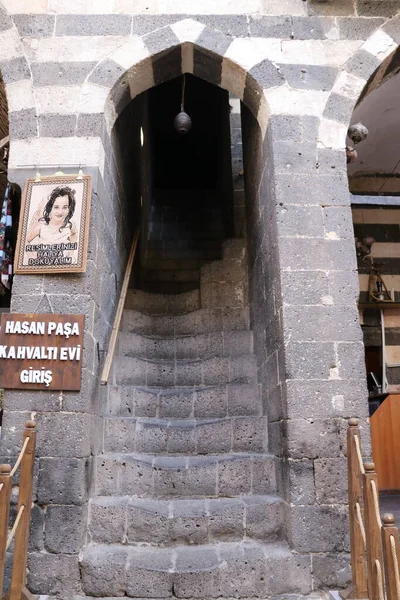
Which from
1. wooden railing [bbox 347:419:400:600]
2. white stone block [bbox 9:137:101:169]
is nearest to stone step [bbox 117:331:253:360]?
white stone block [bbox 9:137:101:169]

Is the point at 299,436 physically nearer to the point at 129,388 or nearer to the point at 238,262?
the point at 129,388

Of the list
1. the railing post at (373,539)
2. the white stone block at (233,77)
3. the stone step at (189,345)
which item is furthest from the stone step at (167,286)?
the railing post at (373,539)

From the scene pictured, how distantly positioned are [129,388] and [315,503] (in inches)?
65.9

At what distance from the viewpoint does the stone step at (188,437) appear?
142 inches

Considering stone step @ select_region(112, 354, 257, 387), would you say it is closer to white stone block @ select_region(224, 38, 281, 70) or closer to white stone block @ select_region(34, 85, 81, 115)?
white stone block @ select_region(34, 85, 81, 115)

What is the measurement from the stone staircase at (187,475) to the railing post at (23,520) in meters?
0.40

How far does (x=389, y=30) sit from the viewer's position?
12.2 ft

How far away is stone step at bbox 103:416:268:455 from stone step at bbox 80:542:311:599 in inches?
32.3

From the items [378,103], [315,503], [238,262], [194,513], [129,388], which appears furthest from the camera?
Result: [238,262]

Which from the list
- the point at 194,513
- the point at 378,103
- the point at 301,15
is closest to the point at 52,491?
the point at 194,513

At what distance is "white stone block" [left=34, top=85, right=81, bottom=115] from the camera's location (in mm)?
3537

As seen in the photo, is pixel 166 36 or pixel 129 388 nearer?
pixel 166 36

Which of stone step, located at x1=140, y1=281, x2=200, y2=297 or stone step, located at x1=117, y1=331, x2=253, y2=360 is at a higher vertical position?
stone step, located at x1=140, y1=281, x2=200, y2=297

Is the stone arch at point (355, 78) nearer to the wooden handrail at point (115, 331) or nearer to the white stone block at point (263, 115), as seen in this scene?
the white stone block at point (263, 115)
